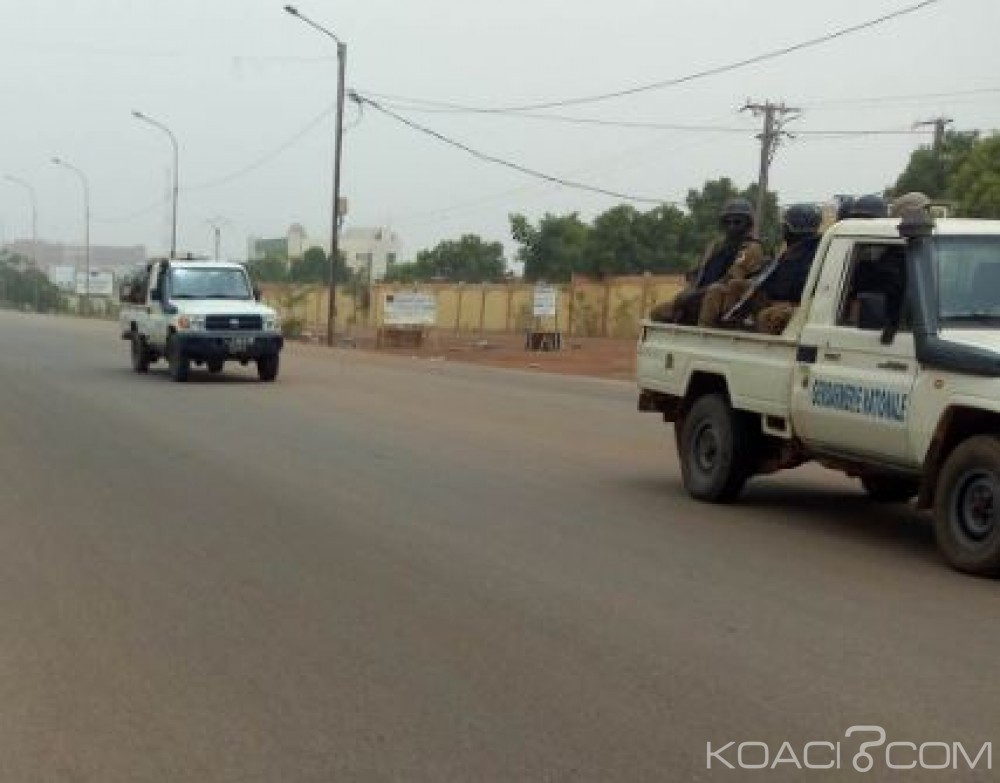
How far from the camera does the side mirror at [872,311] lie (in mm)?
8375

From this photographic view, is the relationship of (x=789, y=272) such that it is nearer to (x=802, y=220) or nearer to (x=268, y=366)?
(x=802, y=220)

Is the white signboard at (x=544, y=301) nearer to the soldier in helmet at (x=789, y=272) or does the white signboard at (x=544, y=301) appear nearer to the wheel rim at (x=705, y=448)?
the wheel rim at (x=705, y=448)

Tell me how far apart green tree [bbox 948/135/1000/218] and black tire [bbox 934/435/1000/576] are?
3773 centimetres

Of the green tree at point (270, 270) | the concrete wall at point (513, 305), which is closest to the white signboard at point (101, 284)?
the green tree at point (270, 270)

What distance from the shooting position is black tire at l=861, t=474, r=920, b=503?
9.57 meters

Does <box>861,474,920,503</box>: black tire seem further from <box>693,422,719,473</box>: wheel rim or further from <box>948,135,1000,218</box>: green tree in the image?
<box>948,135,1000,218</box>: green tree

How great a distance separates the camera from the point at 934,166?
178ft

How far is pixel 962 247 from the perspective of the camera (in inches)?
326

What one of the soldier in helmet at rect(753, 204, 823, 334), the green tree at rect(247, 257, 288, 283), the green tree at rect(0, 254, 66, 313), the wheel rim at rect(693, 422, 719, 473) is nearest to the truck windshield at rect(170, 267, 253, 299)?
the wheel rim at rect(693, 422, 719, 473)

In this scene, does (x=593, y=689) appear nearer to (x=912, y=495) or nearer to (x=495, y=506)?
(x=495, y=506)

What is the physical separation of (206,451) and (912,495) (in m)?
6.77

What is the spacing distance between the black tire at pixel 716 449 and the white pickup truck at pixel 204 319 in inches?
543

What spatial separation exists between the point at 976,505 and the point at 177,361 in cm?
1777

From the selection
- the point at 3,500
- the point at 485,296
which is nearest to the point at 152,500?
the point at 3,500
